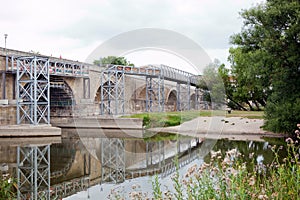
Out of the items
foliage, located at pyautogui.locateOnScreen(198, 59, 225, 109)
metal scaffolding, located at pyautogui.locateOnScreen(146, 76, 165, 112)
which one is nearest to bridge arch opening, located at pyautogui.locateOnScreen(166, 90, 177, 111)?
metal scaffolding, located at pyautogui.locateOnScreen(146, 76, 165, 112)

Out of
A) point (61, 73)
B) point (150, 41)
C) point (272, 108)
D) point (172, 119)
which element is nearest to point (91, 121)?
point (61, 73)

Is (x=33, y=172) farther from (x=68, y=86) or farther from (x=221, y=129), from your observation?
(x=68, y=86)

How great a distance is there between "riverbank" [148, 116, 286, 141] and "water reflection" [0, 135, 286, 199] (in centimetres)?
401

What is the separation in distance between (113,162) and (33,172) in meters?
2.71

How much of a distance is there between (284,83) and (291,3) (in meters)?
3.45

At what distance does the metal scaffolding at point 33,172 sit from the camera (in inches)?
291

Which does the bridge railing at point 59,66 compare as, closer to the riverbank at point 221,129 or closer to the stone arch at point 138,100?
the riverbank at point 221,129

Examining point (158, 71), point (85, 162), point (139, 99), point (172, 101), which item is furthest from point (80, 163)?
point (172, 101)

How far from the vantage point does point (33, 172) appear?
970 cm

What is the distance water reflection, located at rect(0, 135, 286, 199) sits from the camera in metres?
8.34

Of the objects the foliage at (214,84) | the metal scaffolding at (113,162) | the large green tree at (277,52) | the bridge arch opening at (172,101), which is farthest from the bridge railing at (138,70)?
the large green tree at (277,52)

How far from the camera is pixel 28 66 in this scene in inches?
816

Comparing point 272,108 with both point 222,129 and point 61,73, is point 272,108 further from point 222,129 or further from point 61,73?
point 61,73

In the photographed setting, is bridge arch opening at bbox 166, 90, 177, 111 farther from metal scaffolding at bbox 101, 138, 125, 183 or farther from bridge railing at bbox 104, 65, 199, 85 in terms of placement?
metal scaffolding at bbox 101, 138, 125, 183
